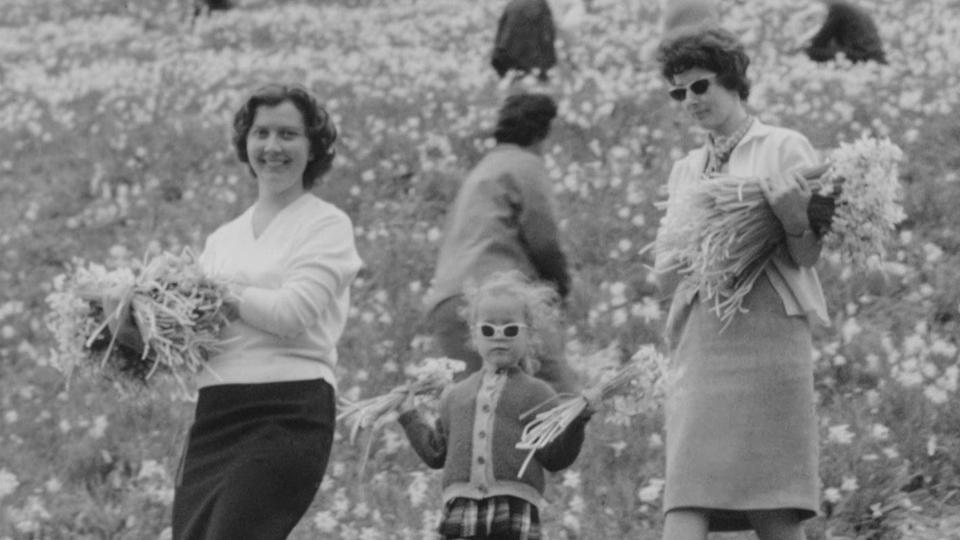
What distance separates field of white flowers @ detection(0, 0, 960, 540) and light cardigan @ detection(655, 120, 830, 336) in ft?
5.54

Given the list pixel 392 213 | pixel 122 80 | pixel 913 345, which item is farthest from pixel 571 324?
pixel 122 80

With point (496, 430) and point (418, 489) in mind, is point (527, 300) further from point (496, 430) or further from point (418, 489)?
point (418, 489)

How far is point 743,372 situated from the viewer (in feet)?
15.4

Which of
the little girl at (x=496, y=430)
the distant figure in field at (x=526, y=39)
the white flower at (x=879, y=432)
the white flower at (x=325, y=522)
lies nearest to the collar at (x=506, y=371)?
the little girl at (x=496, y=430)

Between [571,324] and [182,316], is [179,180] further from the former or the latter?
[182,316]

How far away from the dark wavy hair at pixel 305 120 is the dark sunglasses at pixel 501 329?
24.8 inches

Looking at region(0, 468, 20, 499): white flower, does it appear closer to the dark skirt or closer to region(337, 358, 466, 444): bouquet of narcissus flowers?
region(337, 358, 466, 444): bouquet of narcissus flowers

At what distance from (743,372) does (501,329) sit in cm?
68

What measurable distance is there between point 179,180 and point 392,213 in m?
2.34

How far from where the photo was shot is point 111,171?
526 inches

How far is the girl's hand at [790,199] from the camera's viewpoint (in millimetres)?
4500

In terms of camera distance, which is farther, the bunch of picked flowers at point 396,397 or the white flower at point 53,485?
the white flower at point 53,485

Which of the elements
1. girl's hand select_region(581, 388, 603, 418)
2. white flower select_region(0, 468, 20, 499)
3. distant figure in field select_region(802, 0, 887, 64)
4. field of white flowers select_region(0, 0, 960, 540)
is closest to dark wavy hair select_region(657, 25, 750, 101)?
girl's hand select_region(581, 388, 603, 418)

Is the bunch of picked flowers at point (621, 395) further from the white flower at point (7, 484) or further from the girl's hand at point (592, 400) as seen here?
the white flower at point (7, 484)
